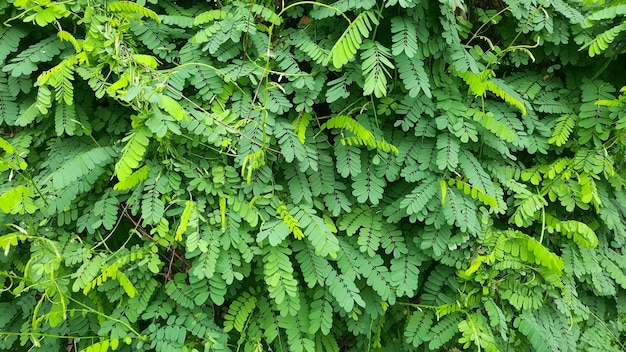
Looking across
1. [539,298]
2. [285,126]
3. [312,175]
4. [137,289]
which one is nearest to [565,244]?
[539,298]

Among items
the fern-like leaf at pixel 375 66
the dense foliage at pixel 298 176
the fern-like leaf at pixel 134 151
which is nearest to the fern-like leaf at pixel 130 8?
the dense foliage at pixel 298 176

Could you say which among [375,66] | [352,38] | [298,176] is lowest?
[298,176]

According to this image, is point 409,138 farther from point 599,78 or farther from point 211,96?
point 599,78

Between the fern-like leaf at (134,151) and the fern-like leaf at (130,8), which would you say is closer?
the fern-like leaf at (134,151)

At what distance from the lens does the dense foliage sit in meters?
1.73

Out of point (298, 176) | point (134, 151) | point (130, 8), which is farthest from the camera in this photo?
point (298, 176)

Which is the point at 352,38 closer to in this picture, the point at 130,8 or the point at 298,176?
the point at 298,176

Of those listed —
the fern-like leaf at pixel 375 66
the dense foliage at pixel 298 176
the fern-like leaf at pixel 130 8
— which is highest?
the fern-like leaf at pixel 130 8

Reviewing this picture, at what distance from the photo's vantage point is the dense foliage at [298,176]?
1.73 meters

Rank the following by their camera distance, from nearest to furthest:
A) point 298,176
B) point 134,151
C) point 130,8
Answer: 1. point 134,151
2. point 130,8
3. point 298,176

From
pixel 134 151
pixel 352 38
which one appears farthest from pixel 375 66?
pixel 134 151

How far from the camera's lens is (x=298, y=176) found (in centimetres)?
196

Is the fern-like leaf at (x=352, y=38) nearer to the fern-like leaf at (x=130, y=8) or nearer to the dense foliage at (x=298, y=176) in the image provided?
the dense foliage at (x=298, y=176)

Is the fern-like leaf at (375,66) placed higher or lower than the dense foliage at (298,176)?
higher
